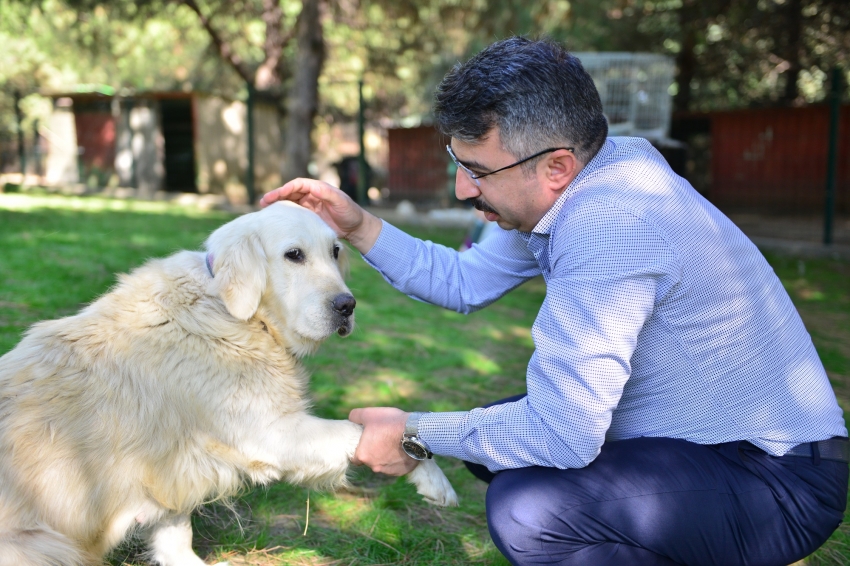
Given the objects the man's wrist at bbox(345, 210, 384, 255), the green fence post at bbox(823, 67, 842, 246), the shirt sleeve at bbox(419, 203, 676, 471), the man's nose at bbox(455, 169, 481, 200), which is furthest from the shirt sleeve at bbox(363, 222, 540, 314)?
the green fence post at bbox(823, 67, 842, 246)

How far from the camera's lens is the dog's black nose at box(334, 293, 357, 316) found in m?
2.71

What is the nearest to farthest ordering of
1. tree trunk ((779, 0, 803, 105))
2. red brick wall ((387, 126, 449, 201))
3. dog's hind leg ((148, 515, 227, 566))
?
dog's hind leg ((148, 515, 227, 566)) → tree trunk ((779, 0, 803, 105)) → red brick wall ((387, 126, 449, 201))

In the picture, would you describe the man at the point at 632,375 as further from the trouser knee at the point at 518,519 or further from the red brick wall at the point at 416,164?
the red brick wall at the point at 416,164

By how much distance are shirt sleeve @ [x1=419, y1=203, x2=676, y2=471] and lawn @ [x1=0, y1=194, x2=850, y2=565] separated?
989 millimetres

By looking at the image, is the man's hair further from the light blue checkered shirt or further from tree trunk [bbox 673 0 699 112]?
tree trunk [bbox 673 0 699 112]

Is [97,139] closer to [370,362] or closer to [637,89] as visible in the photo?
[637,89]

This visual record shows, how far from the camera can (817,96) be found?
17.2 meters

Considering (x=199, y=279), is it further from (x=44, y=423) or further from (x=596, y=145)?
(x=596, y=145)

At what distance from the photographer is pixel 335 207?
9.54ft

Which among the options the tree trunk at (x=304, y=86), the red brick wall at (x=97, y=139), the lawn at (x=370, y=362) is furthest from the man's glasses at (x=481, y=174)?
the red brick wall at (x=97, y=139)

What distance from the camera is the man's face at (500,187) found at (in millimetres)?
2086

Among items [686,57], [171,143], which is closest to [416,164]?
[686,57]

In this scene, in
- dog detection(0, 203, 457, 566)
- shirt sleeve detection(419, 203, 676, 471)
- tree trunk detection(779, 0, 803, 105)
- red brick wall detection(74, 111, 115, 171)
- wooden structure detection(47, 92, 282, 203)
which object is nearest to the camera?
shirt sleeve detection(419, 203, 676, 471)

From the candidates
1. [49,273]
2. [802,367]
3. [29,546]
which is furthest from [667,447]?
[49,273]
